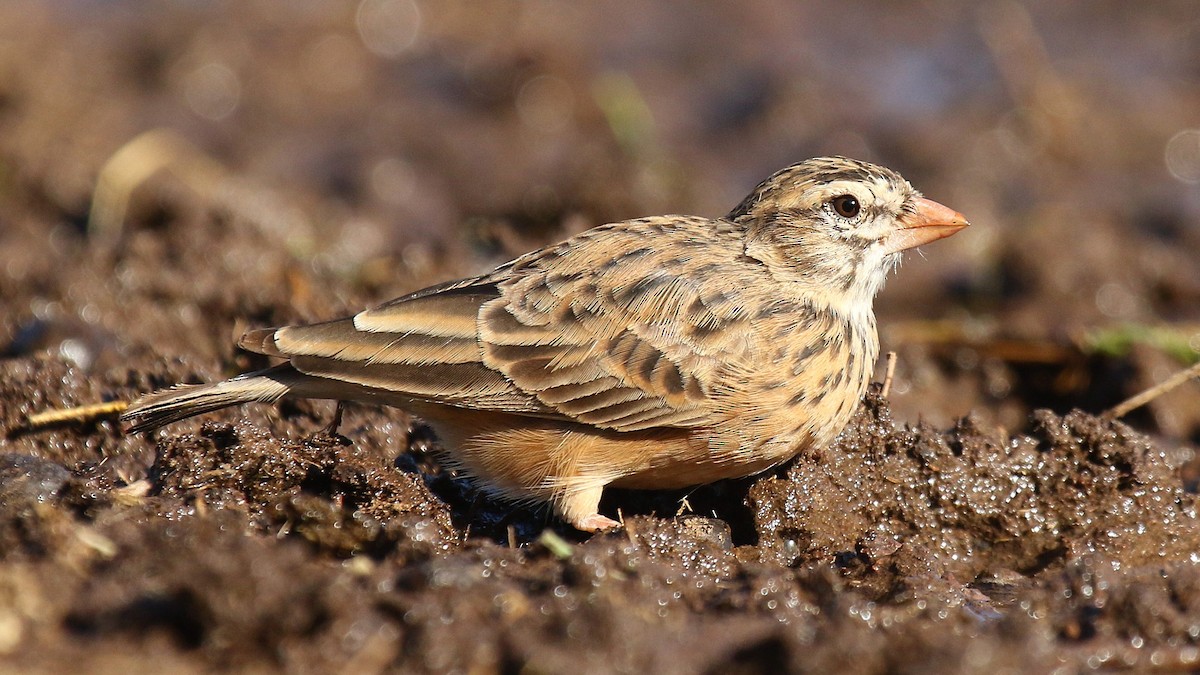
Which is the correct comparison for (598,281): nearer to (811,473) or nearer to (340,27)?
(811,473)

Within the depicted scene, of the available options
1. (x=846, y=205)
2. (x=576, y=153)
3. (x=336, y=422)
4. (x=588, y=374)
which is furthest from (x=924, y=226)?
(x=576, y=153)

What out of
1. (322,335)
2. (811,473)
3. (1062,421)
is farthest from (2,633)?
(1062,421)

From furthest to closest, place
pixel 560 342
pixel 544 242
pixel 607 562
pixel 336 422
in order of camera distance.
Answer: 1. pixel 544 242
2. pixel 336 422
3. pixel 560 342
4. pixel 607 562

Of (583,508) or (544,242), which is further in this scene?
(544,242)

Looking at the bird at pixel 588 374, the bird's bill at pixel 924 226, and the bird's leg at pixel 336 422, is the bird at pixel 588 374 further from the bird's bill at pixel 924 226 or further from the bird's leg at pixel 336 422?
the bird's bill at pixel 924 226

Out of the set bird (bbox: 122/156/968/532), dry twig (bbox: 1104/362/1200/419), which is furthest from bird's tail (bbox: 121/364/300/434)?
dry twig (bbox: 1104/362/1200/419)

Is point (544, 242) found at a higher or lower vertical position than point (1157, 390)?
higher

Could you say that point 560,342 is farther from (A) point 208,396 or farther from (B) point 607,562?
(A) point 208,396
